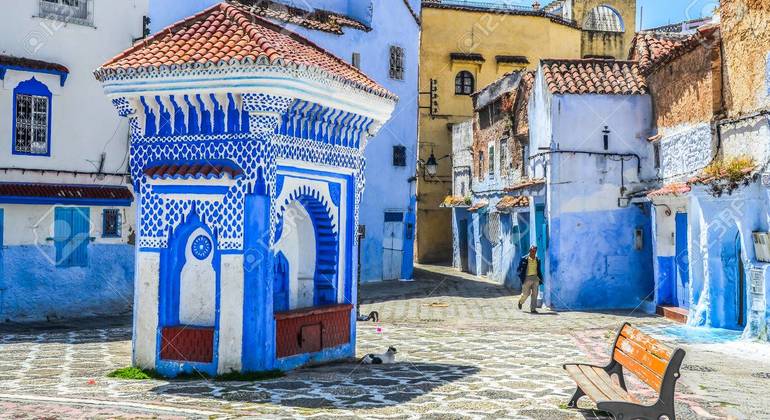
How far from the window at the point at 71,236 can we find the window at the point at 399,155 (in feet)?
41.0

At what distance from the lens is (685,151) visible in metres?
17.8

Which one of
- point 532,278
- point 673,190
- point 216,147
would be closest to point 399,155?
point 532,278

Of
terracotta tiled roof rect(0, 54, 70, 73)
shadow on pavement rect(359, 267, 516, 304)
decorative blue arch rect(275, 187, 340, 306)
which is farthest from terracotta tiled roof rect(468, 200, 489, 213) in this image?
decorative blue arch rect(275, 187, 340, 306)

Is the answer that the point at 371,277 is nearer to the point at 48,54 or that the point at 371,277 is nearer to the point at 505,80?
the point at 505,80

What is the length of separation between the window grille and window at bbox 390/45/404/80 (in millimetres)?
13444

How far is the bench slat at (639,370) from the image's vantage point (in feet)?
24.6

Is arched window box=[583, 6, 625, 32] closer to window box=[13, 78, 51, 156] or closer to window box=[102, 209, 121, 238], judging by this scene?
window box=[102, 209, 121, 238]

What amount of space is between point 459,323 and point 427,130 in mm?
18109

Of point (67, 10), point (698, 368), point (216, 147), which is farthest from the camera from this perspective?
point (67, 10)

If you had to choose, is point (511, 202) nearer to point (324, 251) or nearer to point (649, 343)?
point (324, 251)

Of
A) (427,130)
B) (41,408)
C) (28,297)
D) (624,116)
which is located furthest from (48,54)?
(427,130)

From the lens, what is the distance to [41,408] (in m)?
8.61

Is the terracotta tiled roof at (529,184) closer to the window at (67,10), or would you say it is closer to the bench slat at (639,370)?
the window at (67,10)

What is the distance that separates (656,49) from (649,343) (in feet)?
45.9
